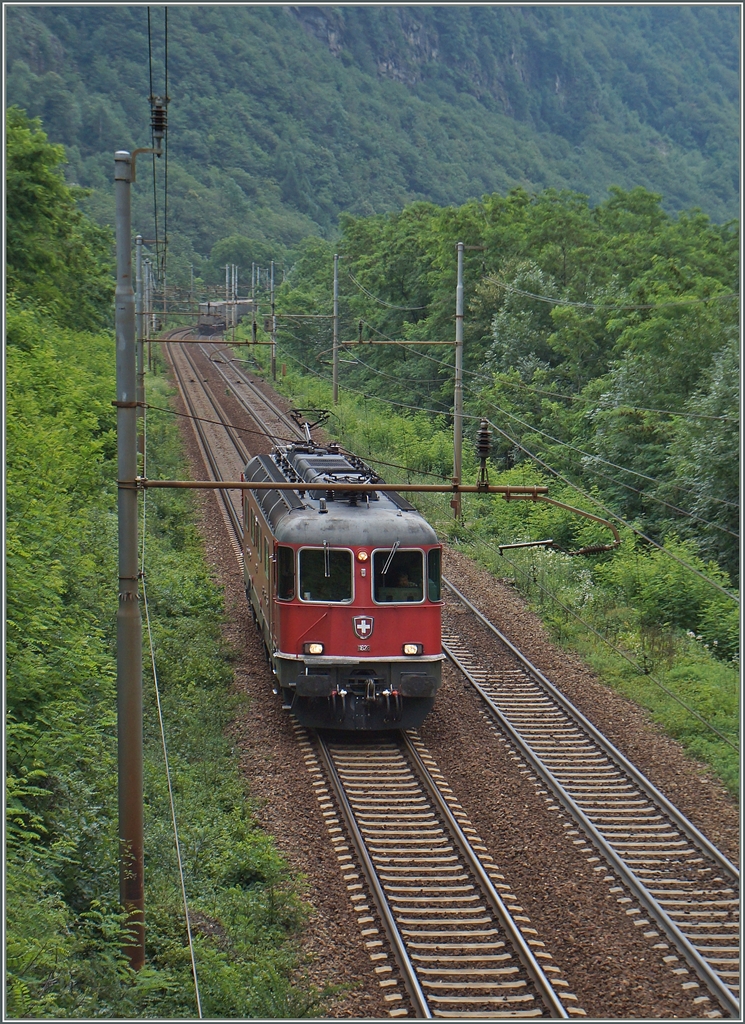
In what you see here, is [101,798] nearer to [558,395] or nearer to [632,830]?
[632,830]

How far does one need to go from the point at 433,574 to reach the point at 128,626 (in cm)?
579

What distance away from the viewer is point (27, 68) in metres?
141

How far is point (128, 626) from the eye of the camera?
9070mm

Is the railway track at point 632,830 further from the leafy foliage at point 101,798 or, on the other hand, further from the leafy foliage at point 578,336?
the leafy foliage at point 578,336

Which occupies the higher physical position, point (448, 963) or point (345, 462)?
point (345, 462)

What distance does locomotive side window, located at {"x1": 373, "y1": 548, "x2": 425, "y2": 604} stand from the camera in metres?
13.9

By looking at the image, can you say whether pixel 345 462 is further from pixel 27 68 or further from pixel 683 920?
pixel 27 68

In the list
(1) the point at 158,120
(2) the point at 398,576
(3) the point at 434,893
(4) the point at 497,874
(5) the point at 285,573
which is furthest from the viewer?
(5) the point at 285,573

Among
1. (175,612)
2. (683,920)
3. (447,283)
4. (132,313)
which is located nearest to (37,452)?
(175,612)

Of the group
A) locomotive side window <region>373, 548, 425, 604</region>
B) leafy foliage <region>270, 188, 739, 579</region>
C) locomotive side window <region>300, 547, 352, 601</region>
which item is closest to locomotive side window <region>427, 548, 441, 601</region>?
locomotive side window <region>373, 548, 425, 604</region>

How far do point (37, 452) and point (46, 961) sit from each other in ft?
34.2

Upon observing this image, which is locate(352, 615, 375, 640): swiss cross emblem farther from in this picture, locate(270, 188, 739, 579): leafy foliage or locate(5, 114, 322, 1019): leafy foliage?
locate(270, 188, 739, 579): leafy foliage

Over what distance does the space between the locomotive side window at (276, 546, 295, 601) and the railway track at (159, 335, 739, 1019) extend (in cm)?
195

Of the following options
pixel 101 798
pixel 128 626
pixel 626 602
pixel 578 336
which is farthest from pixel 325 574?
pixel 578 336
